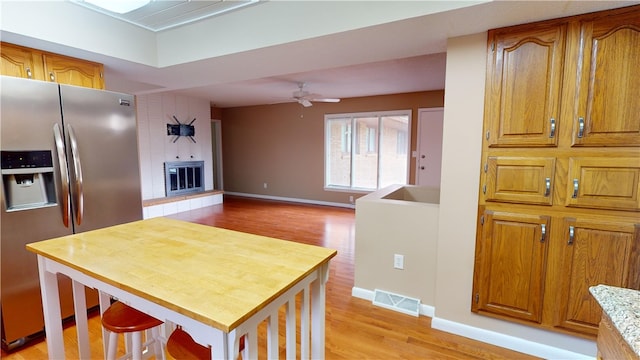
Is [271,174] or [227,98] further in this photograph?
[271,174]

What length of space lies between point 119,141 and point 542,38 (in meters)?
3.02

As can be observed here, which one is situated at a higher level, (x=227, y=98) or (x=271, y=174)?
(x=227, y=98)

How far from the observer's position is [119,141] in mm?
2373

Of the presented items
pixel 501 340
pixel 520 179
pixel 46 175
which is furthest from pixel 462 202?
pixel 46 175

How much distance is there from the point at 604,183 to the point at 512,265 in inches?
27.4

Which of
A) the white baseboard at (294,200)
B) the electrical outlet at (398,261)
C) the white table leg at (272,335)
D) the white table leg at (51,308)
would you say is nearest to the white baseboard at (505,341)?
the electrical outlet at (398,261)

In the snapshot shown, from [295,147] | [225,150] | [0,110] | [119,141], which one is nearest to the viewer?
[0,110]

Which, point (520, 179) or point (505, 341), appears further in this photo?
Answer: point (505, 341)

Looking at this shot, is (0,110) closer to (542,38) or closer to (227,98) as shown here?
(542,38)

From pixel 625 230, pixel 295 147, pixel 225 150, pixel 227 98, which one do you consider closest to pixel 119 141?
pixel 625 230

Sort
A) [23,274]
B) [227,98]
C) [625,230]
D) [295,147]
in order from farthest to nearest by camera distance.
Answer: [295,147], [227,98], [23,274], [625,230]

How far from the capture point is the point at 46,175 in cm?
202

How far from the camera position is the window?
5992 mm

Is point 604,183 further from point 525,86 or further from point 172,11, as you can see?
point 172,11
